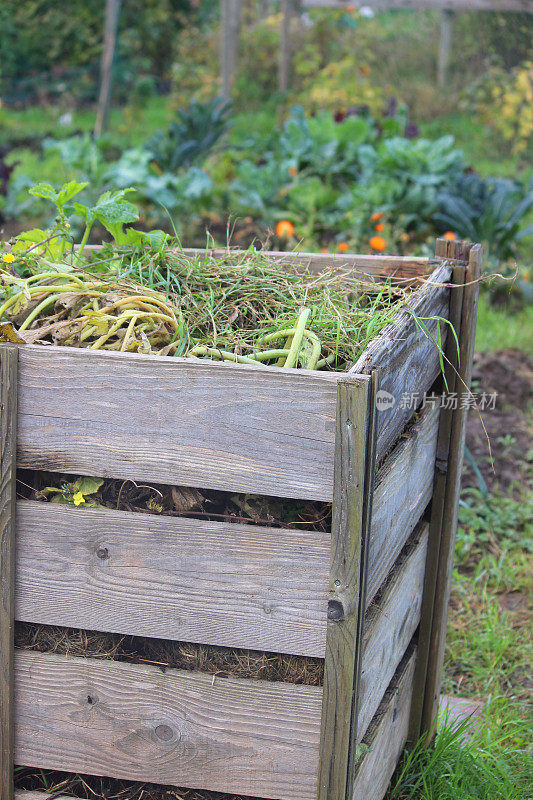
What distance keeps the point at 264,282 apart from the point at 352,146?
4484 mm

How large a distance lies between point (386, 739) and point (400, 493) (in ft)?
1.86

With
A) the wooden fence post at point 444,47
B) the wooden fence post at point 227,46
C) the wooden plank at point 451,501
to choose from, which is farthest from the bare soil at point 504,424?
the wooden fence post at point 444,47

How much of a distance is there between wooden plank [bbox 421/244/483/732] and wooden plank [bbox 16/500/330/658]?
34.7 inches

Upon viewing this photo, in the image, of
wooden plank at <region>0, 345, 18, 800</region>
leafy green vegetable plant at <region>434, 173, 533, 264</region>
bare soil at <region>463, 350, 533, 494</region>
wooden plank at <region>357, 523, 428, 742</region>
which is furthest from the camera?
leafy green vegetable plant at <region>434, 173, 533, 264</region>

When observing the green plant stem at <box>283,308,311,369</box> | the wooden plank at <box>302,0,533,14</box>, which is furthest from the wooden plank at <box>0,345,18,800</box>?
the wooden plank at <box>302,0,533,14</box>

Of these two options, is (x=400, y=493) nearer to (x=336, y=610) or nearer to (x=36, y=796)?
(x=336, y=610)

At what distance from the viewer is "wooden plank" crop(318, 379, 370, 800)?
1.15 meters

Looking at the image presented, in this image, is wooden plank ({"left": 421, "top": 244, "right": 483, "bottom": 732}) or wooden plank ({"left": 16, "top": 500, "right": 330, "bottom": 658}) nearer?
wooden plank ({"left": 16, "top": 500, "right": 330, "bottom": 658})

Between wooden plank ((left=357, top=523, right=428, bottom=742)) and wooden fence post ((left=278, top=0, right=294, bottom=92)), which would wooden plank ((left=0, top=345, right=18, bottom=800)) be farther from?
wooden fence post ((left=278, top=0, right=294, bottom=92))

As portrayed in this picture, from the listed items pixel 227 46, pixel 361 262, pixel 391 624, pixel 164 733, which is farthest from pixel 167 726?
pixel 227 46

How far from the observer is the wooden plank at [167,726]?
4.25 ft

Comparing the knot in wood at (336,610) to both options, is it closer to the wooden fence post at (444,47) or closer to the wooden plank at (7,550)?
the wooden plank at (7,550)

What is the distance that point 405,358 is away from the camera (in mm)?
1473

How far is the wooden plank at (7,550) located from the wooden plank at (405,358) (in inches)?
21.4
